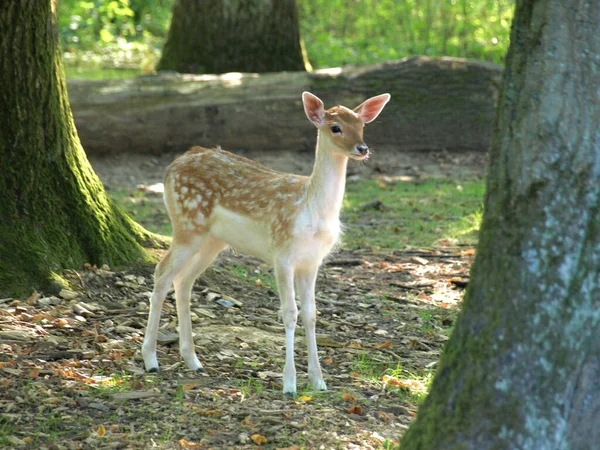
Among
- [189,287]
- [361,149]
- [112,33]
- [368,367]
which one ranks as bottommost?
[368,367]

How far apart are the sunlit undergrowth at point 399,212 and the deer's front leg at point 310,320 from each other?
11.8ft

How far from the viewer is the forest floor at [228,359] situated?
184 inches

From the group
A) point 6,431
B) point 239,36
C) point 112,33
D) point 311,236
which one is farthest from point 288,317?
point 112,33

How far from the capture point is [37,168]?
21.8ft

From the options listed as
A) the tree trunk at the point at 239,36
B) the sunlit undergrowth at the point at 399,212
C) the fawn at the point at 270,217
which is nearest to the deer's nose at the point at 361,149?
the fawn at the point at 270,217

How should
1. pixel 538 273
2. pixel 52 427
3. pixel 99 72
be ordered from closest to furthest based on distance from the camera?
pixel 538 273 < pixel 52 427 < pixel 99 72

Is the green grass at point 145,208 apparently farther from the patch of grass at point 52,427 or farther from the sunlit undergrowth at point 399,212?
Answer: the patch of grass at point 52,427

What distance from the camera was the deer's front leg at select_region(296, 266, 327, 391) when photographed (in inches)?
217

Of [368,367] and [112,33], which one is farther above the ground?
[112,33]

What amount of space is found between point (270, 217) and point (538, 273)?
8.18 feet

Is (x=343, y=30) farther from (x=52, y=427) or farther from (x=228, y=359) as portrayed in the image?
(x=52, y=427)

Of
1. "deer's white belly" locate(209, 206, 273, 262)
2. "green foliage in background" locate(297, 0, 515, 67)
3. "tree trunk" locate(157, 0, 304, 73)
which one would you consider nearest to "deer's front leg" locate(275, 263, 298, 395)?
Result: "deer's white belly" locate(209, 206, 273, 262)

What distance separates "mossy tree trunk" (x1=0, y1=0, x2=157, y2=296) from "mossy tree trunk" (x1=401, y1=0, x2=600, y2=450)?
3.63 m

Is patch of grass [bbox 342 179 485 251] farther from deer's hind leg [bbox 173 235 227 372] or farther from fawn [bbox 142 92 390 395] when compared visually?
fawn [bbox 142 92 390 395]
